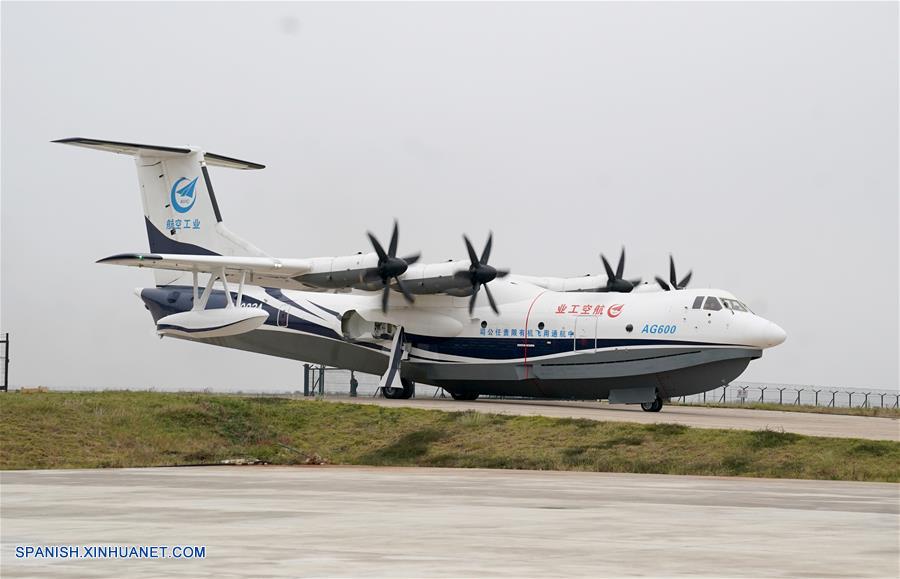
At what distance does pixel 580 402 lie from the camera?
4300 cm

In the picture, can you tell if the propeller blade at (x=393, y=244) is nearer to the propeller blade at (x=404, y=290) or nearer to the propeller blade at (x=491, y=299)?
the propeller blade at (x=404, y=290)

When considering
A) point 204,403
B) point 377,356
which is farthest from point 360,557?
point 377,356

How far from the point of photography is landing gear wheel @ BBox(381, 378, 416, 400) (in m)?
39.7

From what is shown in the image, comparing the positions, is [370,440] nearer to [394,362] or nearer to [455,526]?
[394,362]

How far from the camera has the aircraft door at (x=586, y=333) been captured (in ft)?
118

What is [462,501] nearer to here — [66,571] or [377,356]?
[66,571]

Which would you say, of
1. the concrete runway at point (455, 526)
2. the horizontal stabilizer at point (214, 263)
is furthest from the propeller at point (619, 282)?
the concrete runway at point (455, 526)

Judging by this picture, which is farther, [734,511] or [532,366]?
[532,366]

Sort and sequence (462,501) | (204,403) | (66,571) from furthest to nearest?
(204,403)
(462,501)
(66,571)

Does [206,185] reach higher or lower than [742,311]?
higher

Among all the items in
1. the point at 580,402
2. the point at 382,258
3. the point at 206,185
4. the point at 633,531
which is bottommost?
the point at 580,402

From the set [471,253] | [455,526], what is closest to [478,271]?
[471,253]

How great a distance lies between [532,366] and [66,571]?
99.0 ft

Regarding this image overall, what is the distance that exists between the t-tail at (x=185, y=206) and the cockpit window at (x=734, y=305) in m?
17.4
